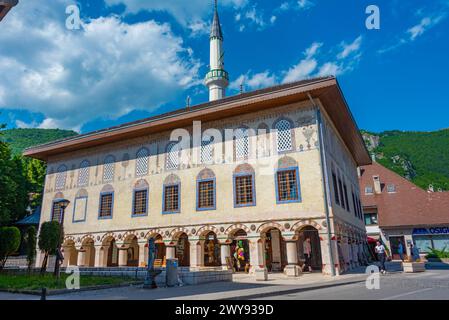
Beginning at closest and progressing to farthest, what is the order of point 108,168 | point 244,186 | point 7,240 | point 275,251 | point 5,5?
point 5,5, point 7,240, point 244,186, point 275,251, point 108,168

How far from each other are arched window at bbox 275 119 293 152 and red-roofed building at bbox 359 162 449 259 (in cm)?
1779

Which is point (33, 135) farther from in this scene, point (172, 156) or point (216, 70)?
point (172, 156)

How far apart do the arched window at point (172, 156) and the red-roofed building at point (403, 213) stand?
1983 centimetres

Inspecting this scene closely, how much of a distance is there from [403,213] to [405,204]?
0.99 meters

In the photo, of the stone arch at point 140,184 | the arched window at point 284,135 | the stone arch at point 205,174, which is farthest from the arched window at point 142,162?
the arched window at point 284,135

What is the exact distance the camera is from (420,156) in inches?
2731

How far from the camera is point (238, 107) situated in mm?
17703

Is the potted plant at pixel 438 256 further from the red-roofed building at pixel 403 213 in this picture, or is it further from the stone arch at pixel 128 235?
the stone arch at pixel 128 235

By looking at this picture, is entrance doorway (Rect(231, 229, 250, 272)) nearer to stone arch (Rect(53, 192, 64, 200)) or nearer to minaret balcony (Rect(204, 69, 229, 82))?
stone arch (Rect(53, 192, 64, 200))

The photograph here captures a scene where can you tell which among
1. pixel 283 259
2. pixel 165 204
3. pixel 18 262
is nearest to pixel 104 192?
pixel 165 204

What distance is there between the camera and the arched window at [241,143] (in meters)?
17.9

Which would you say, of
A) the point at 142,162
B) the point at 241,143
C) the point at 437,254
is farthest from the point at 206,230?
the point at 437,254

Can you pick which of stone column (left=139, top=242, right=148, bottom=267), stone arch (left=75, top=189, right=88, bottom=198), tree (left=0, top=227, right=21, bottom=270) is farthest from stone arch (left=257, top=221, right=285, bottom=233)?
stone arch (left=75, top=189, right=88, bottom=198)

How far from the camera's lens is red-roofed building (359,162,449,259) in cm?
2819
